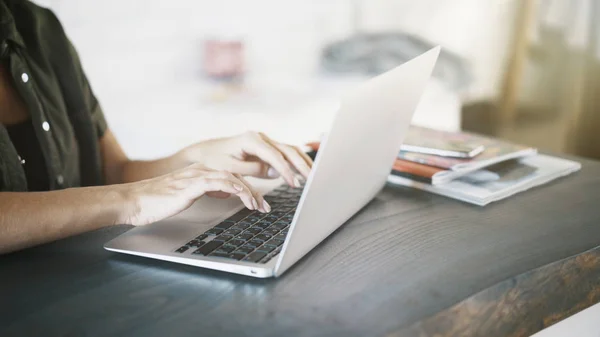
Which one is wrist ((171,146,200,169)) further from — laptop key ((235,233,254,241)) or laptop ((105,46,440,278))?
laptop key ((235,233,254,241))

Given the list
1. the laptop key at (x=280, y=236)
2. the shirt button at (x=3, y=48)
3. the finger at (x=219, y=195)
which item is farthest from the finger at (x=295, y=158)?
the shirt button at (x=3, y=48)

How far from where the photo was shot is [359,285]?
788mm

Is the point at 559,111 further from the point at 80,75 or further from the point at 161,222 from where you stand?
the point at 161,222

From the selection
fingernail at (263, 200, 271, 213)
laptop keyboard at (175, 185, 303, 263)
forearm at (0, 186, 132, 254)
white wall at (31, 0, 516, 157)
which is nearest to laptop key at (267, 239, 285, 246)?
laptop keyboard at (175, 185, 303, 263)

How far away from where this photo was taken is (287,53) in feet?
8.30

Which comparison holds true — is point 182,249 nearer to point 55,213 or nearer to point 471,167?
point 55,213

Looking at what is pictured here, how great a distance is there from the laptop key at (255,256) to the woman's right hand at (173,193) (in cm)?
12

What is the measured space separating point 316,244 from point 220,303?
19 cm

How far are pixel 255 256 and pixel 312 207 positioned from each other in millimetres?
95

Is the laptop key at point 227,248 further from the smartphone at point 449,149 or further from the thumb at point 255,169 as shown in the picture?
the smartphone at point 449,149

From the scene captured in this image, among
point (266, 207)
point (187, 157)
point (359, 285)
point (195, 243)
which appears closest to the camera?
point (359, 285)

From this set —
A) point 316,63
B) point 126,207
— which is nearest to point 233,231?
point 126,207

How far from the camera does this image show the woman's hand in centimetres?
112

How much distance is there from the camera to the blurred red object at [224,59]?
2.38 metres
